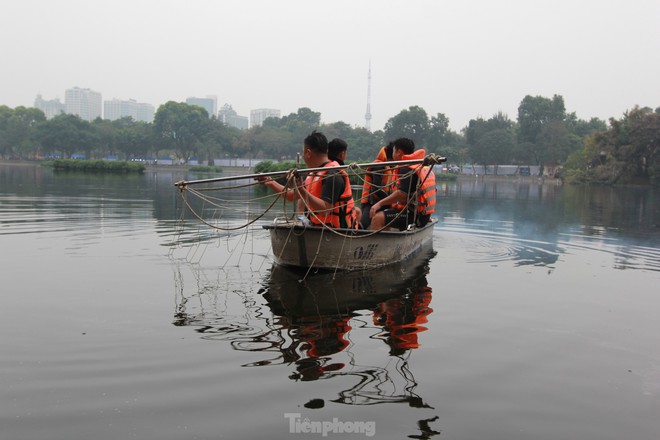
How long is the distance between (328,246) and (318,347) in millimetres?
3028

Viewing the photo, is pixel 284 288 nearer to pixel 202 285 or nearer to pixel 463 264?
pixel 202 285

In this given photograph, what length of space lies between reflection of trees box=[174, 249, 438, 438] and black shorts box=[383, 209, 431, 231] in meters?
1.45

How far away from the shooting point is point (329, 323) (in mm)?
6180

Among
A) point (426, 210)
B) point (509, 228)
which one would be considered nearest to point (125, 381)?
point (426, 210)

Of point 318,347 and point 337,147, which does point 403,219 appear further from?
point 318,347

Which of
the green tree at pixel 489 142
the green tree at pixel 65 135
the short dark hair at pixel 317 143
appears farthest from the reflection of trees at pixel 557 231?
the green tree at pixel 65 135

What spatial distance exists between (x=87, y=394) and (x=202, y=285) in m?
3.70

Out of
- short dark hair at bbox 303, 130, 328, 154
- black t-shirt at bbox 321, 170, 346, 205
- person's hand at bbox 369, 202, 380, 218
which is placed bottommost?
person's hand at bbox 369, 202, 380, 218

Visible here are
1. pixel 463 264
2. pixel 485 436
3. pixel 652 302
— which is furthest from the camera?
pixel 463 264

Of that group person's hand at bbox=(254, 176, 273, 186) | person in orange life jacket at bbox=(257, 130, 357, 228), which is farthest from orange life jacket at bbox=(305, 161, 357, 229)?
person's hand at bbox=(254, 176, 273, 186)

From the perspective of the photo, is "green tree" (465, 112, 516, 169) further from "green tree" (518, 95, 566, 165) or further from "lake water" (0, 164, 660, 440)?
"lake water" (0, 164, 660, 440)

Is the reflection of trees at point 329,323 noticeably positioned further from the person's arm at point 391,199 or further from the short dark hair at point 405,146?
the short dark hair at point 405,146

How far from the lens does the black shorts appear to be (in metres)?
10.2

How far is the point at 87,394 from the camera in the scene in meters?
4.14
